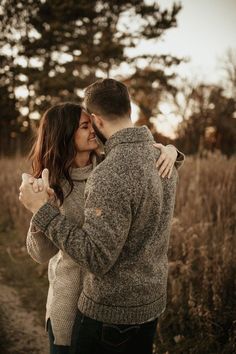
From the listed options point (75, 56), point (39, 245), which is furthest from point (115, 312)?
point (75, 56)

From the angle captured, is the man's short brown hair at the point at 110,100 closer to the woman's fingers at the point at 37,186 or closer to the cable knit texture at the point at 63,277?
the woman's fingers at the point at 37,186

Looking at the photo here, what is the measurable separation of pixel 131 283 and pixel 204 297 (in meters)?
2.04

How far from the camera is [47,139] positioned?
224cm

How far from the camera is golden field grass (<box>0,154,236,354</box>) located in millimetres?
3211

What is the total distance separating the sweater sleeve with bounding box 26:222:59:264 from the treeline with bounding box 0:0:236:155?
14.7 m

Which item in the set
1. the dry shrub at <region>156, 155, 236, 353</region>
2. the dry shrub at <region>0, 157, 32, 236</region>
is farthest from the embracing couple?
the dry shrub at <region>0, 157, 32, 236</region>

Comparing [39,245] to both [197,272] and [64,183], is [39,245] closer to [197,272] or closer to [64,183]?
[64,183]

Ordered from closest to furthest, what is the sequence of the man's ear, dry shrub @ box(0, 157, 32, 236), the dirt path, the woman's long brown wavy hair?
the man's ear, the woman's long brown wavy hair, the dirt path, dry shrub @ box(0, 157, 32, 236)

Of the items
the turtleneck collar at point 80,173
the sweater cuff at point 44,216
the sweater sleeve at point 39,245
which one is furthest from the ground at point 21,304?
the sweater cuff at point 44,216

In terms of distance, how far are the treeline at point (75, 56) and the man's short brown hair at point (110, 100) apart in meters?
14.7

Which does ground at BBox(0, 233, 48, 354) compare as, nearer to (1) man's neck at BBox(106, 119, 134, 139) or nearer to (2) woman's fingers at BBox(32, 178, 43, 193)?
(2) woman's fingers at BBox(32, 178, 43, 193)

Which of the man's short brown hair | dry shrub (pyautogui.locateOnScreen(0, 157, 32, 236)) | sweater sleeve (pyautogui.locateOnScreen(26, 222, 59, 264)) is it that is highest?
the man's short brown hair

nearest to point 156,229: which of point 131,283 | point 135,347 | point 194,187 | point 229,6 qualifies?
point 131,283

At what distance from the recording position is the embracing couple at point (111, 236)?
1557 millimetres
